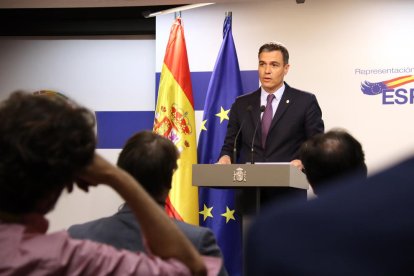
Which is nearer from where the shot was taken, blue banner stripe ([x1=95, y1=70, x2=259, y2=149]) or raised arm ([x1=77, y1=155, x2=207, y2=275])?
raised arm ([x1=77, y1=155, x2=207, y2=275])

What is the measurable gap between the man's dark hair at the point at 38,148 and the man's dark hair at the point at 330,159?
843 millimetres

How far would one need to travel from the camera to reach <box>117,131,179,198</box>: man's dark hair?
6.59ft

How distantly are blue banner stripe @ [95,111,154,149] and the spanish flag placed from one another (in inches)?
22.2

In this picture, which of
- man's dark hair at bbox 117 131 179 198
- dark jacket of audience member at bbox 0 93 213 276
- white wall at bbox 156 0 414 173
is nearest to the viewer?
dark jacket of audience member at bbox 0 93 213 276

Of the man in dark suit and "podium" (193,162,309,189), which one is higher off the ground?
the man in dark suit

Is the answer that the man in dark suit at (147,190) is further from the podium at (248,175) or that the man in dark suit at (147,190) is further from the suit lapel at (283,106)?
the suit lapel at (283,106)

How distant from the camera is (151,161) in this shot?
2021 mm

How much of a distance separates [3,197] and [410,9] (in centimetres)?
534

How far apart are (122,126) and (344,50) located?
2.22 metres

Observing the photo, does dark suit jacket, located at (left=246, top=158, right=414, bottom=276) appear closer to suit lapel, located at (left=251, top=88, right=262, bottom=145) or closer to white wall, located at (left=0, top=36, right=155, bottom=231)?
suit lapel, located at (left=251, top=88, right=262, bottom=145)

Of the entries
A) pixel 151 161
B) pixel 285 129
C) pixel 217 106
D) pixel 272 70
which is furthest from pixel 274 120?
pixel 151 161

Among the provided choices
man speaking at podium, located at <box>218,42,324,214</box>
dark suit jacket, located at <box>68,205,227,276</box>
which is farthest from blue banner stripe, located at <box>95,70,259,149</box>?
dark suit jacket, located at <box>68,205,227,276</box>

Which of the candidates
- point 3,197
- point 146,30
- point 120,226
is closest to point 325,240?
point 3,197

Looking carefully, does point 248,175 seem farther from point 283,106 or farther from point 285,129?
point 283,106
